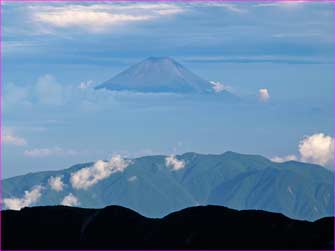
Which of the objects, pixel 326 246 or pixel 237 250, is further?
pixel 237 250

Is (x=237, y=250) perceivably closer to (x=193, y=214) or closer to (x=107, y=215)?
(x=193, y=214)

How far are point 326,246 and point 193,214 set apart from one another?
33.5 m

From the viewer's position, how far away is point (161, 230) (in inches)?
5792

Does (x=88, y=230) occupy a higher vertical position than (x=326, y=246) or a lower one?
lower

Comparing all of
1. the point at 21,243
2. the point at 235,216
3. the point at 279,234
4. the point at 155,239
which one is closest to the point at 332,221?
the point at 279,234

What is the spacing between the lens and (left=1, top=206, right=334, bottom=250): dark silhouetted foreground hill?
13275 centimetres

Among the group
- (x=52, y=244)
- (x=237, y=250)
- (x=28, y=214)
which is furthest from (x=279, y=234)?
(x=28, y=214)

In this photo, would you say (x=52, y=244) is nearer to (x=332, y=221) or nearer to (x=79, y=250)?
(x=79, y=250)

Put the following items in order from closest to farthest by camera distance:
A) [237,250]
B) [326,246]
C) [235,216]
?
[326,246] < [237,250] < [235,216]

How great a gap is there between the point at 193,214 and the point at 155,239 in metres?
8.75

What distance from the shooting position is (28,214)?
535 ft

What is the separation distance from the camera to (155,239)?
146375mm

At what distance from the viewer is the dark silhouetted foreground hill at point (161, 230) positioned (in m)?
133

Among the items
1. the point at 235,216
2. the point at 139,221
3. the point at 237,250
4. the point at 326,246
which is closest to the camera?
the point at 326,246
